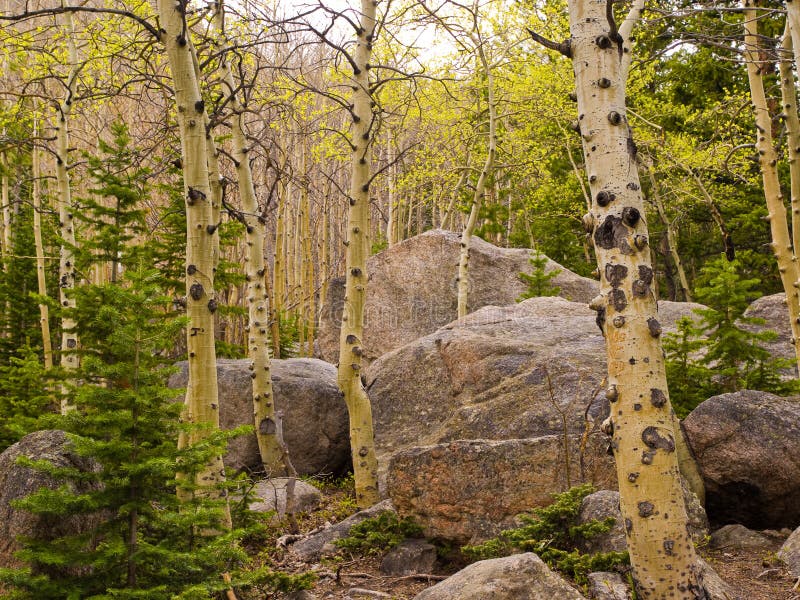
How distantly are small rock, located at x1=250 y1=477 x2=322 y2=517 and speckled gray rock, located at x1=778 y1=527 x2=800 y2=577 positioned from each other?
467 cm

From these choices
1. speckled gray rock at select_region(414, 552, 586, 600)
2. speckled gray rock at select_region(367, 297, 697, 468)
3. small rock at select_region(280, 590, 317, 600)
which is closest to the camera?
speckled gray rock at select_region(414, 552, 586, 600)

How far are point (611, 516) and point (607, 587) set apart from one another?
766 mm

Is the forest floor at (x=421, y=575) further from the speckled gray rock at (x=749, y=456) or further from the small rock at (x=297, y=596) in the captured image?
the speckled gray rock at (x=749, y=456)

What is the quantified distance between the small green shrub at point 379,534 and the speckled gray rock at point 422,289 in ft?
25.3

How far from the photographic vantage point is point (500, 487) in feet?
17.7

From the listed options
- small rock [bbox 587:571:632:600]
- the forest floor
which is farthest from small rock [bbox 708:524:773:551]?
small rock [bbox 587:571:632:600]

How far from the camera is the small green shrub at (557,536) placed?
453 centimetres

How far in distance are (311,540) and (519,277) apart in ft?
29.4

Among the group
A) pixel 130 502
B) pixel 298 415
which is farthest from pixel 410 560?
pixel 298 415

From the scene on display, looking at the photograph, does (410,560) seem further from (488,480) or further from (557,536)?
(557,536)

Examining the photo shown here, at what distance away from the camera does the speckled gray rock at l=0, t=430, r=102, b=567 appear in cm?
376

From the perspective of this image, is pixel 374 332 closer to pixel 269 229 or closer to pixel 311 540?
pixel 311 540

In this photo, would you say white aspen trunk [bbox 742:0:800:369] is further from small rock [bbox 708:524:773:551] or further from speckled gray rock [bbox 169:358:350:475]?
speckled gray rock [bbox 169:358:350:475]

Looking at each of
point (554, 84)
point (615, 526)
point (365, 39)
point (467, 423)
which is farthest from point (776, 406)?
point (554, 84)
